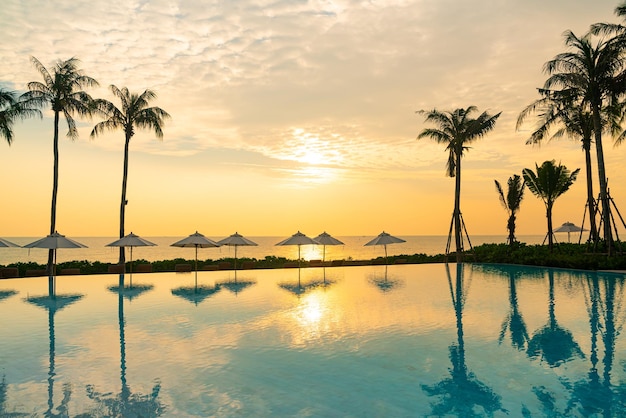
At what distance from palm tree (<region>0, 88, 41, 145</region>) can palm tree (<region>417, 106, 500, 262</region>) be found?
28.0 m

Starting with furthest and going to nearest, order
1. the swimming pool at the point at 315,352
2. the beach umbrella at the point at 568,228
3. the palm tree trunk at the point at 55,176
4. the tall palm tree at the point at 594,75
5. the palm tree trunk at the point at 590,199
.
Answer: the beach umbrella at the point at 568,228, the palm tree trunk at the point at 590,199, the palm tree trunk at the point at 55,176, the tall palm tree at the point at 594,75, the swimming pool at the point at 315,352

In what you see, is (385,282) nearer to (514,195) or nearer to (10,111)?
(514,195)

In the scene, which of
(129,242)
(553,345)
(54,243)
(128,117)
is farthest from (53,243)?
(553,345)

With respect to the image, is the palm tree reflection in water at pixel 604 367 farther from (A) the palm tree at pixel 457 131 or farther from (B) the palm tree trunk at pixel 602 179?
(A) the palm tree at pixel 457 131

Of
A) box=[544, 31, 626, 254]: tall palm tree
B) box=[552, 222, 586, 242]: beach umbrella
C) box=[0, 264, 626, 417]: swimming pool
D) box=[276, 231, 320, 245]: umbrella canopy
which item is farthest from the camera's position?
box=[552, 222, 586, 242]: beach umbrella

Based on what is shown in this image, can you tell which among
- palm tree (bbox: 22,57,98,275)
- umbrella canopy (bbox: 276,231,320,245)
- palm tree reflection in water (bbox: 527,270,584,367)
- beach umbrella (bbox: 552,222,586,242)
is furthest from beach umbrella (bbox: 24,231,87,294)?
beach umbrella (bbox: 552,222,586,242)

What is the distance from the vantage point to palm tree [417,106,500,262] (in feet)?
111

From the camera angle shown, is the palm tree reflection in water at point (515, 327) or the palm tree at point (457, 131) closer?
the palm tree reflection in water at point (515, 327)

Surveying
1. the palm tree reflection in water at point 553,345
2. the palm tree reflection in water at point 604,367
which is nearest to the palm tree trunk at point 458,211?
the palm tree reflection in water at point 604,367

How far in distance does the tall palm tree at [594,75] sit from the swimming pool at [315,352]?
8.55m

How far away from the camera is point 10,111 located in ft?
82.7

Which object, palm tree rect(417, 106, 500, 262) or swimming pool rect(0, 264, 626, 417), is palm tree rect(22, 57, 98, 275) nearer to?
swimming pool rect(0, 264, 626, 417)

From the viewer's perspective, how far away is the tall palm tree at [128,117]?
2958 centimetres

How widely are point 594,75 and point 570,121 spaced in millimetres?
4957
